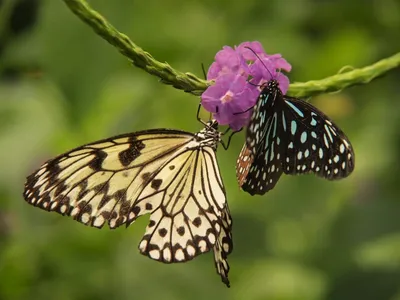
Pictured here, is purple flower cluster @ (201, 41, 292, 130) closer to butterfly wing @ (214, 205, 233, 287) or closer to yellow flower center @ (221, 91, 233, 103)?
yellow flower center @ (221, 91, 233, 103)

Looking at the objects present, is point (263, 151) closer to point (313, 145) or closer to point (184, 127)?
point (313, 145)

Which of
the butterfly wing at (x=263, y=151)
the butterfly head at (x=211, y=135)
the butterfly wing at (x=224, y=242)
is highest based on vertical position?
the butterfly head at (x=211, y=135)

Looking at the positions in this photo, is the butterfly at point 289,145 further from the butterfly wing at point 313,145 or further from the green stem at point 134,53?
the green stem at point 134,53

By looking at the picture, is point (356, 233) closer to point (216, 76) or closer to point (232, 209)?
point (232, 209)

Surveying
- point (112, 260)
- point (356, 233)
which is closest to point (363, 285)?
point (356, 233)

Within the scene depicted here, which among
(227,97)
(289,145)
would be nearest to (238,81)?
(227,97)

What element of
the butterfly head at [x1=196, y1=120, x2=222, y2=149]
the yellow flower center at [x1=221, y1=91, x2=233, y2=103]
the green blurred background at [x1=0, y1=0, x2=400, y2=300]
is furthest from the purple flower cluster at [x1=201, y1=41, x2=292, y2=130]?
the green blurred background at [x1=0, y1=0, x2=400, y2=300]

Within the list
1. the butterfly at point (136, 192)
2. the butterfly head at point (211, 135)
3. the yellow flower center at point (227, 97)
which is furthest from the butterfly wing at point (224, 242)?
the yellow flower center at point (227, 97)
